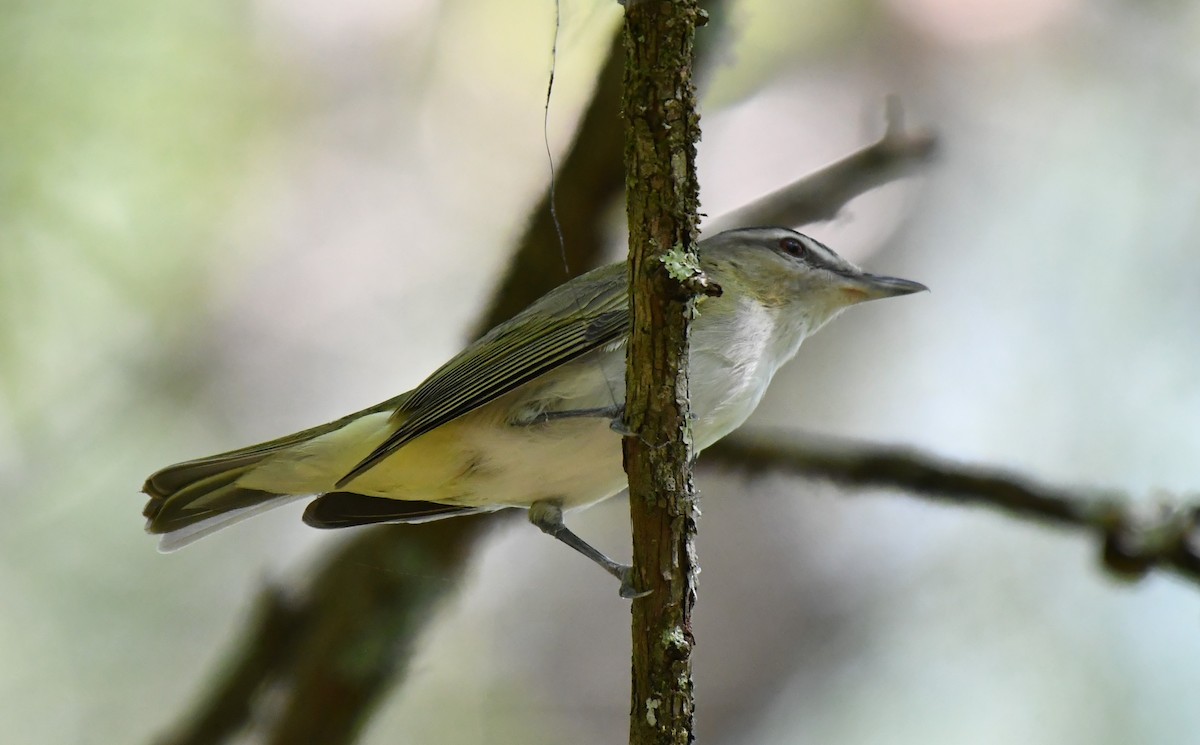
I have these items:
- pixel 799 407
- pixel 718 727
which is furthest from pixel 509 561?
pixel 799 407

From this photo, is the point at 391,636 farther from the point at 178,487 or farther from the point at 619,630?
the point at 619,630

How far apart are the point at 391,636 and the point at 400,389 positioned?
4.00 feet

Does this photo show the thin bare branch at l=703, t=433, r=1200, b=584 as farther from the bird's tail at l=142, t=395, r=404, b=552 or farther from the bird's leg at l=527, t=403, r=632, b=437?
the bird's tail at l=142, t=395, r=404, b=552

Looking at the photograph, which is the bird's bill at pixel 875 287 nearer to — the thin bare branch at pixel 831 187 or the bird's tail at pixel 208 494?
the thin bare branch at pixel 831 187

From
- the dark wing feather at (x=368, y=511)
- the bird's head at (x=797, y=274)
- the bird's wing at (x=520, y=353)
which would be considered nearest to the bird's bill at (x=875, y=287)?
the bird's head at (x=797, y=274)

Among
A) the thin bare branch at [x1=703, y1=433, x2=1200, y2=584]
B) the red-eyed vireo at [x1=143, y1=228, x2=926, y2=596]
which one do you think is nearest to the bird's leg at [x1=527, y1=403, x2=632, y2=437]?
the red-eyed vireo at [x1=143, y1=228, x2=926, y2=596]

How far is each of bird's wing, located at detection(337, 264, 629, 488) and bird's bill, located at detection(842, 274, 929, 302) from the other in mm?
863

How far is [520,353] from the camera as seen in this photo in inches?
132

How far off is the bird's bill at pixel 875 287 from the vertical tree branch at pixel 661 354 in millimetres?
1699

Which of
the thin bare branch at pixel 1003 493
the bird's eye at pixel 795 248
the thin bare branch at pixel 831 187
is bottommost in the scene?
the thin bare branch at pixel 1003 493

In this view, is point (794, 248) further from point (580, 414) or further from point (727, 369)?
point (580, 414)

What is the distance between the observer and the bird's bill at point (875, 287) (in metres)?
3.88

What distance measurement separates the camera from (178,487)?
378 cm

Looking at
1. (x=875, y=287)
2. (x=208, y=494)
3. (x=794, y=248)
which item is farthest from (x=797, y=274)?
(x=208, y=494)
